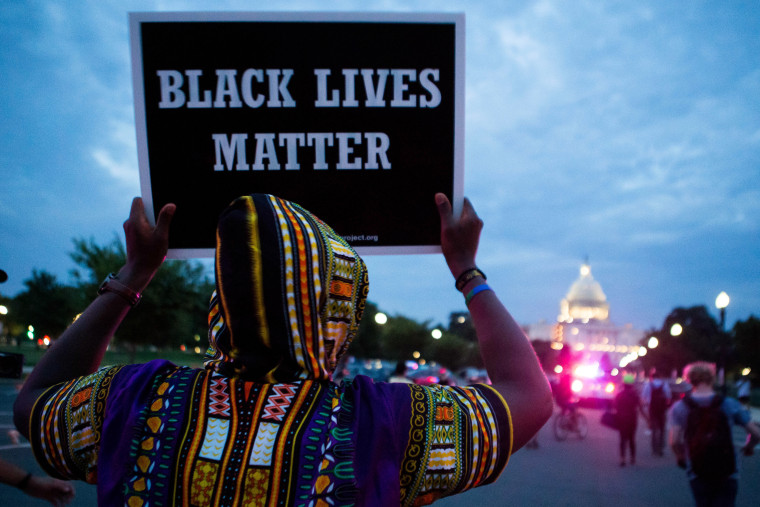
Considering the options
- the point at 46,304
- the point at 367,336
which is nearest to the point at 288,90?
the point at 46,304

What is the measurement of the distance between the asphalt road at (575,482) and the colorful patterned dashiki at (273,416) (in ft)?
24.5

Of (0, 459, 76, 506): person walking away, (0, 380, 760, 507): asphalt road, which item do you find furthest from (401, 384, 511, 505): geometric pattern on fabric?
(0, 380, 760, 507): asphalt road

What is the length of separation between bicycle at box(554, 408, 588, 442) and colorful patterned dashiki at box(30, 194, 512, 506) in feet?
50.7

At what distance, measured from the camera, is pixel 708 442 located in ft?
17.0

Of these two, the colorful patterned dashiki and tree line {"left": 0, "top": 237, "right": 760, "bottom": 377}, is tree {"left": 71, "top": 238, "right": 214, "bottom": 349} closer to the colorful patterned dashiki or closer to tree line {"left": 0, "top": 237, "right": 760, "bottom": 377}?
tree line {"left": 0, "top": 237, "right": 760, "bottom": 377}

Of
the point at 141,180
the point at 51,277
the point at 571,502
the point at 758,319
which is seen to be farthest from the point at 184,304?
the point at 758,319

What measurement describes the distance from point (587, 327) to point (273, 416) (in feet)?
374

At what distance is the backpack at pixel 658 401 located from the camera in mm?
12883

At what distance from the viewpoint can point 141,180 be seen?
1.65 meters

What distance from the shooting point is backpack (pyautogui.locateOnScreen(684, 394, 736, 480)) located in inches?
199

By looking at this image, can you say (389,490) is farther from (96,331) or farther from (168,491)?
(96,331)

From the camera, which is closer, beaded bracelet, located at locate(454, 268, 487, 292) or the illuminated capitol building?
beaded bracelet, located at locate(454, 268, 487, 292)

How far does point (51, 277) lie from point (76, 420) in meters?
41.9

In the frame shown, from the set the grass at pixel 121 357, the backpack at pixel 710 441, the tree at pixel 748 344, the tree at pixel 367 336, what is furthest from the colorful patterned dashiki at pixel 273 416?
the tree at pixel 748 344
